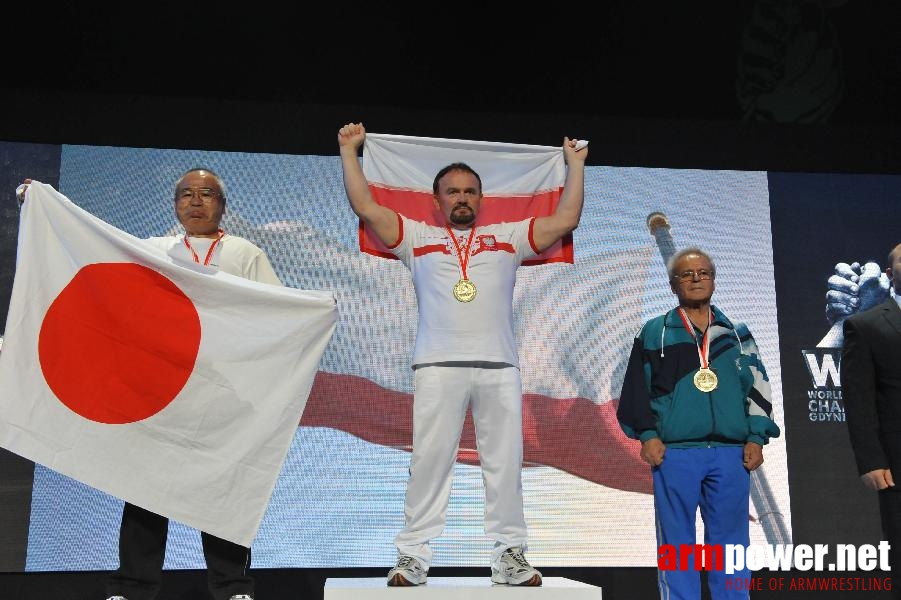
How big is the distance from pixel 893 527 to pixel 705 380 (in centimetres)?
76

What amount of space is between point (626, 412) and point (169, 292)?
1682 millimetres

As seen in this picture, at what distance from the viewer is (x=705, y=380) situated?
3.19 m

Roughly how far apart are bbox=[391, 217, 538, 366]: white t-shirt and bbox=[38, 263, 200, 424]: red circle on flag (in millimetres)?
795

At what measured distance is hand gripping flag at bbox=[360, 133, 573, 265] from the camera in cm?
359

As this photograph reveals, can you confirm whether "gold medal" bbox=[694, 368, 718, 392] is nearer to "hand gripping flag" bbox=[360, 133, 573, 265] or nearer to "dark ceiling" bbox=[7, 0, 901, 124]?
"hand gripping flag" bbox=[360, 133, 573, 265]

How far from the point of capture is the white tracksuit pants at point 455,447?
2.98m

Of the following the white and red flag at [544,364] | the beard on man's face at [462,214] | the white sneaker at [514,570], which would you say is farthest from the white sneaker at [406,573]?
the white and red flag at [544,364]

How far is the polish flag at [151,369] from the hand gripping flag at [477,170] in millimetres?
667

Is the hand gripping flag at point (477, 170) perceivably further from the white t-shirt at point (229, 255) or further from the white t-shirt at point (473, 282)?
the white t-shirt at point (229, 255)

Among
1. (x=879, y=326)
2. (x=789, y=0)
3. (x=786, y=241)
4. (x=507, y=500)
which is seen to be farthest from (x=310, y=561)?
(x=789, y=0)

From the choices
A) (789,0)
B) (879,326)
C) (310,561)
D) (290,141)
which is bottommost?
(310,561)

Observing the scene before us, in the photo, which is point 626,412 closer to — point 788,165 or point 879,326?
point 879,326

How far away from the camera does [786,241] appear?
16.2ft
